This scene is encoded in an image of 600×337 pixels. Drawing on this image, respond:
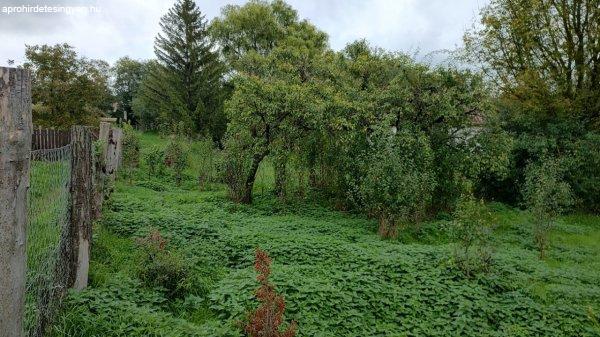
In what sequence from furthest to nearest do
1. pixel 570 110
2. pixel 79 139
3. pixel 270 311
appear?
pixel 570 110 < pixel 79 139 < pixel 270 311

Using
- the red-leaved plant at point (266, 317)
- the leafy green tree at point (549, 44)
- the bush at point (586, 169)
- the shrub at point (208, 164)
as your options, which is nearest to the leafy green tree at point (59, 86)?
the shrub at point (208, 164)

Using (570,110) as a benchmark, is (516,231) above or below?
below

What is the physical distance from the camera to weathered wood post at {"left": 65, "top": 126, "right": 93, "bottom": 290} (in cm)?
479

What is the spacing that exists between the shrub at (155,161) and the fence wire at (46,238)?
9.65 metres

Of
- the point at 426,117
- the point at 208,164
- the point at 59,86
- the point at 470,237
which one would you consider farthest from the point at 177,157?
the point at 470,237

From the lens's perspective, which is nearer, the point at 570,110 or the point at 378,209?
the point at 378,209

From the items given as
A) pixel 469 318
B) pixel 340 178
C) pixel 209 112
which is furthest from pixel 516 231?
pixel 209 112

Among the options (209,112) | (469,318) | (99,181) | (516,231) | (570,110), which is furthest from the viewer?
(209,112)

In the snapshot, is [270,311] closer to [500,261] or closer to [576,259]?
[500,261]

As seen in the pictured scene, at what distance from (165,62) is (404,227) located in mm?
25883

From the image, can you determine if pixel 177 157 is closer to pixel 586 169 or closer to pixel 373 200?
pixel 373 200

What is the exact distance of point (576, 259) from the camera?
868 centimetres

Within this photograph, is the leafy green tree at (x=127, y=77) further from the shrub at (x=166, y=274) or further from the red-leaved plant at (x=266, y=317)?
the red-leaved plant at (x=266, y=317)

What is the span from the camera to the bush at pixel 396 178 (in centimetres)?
930
